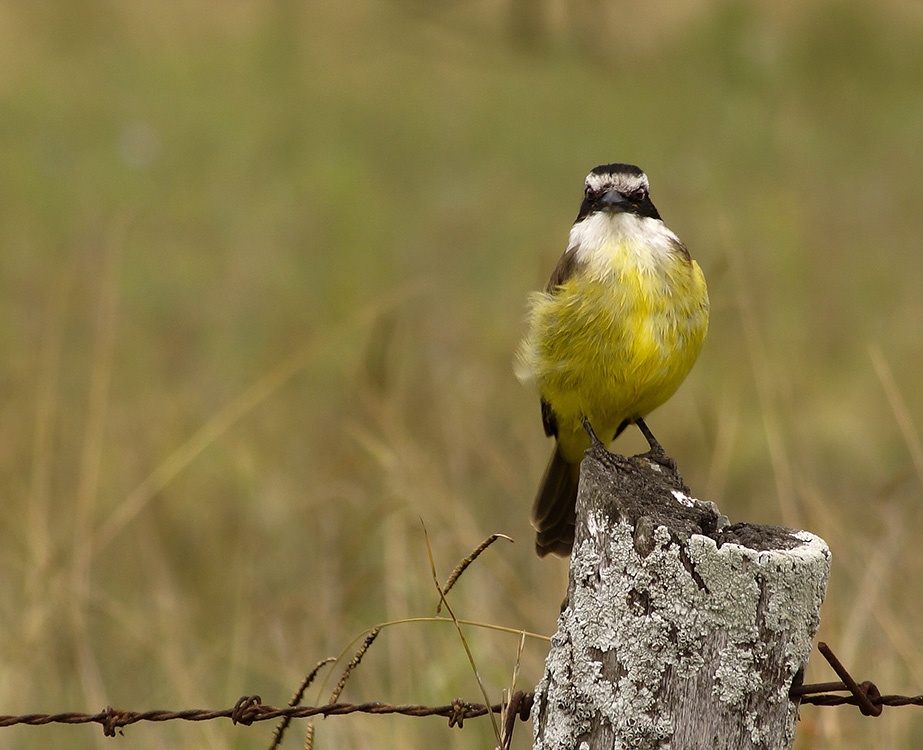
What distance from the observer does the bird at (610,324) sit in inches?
136

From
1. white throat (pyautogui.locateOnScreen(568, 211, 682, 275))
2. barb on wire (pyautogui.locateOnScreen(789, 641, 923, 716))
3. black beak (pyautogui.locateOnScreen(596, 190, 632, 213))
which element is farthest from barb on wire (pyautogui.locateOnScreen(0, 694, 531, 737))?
black beak (pyautogui.locateOnScreen(596, 190, 632, 213))

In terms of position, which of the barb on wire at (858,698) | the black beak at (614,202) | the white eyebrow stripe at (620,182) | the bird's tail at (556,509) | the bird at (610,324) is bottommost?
the barb on wire at (858,698)

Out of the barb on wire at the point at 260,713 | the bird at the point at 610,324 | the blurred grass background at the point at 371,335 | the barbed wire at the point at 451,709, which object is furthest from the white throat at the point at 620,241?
the barb on wire at the point at 260,713

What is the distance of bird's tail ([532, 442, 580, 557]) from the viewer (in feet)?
12.1

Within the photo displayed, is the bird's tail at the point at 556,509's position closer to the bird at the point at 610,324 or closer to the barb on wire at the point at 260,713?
the bird at the point at 610,324

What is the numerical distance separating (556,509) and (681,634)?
1937 millimetres

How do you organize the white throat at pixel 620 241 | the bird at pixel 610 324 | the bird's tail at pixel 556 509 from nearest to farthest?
the bird at pixel 610 324 < the white throat at pixel 620 241 < the bird's tail at pixel 556 509

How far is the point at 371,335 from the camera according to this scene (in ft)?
18.6

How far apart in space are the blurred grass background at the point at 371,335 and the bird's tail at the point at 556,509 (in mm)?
167

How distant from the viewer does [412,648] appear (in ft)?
12.3

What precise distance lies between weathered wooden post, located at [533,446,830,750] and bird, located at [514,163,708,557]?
1495mm

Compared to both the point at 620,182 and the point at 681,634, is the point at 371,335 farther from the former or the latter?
the point at 681,634

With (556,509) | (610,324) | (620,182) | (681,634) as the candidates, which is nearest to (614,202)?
(620,182)

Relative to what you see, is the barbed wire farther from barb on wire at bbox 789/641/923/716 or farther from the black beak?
the black beak
